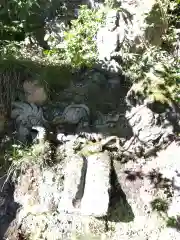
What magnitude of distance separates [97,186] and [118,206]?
34 centimetres

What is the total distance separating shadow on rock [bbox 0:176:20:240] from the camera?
4.30m

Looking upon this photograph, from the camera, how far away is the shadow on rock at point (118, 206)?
4.09 meters

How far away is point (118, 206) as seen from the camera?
13.6 feet

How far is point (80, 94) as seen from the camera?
191 inches

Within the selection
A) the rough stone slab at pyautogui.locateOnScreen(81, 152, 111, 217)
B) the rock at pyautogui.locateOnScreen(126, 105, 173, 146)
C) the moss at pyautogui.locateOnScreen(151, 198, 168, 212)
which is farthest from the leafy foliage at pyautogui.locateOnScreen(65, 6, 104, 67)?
the moss at pyautogui.locateOnScreen(151, 198, 168, 212)

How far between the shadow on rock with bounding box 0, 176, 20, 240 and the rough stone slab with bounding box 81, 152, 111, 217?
2.79 ft

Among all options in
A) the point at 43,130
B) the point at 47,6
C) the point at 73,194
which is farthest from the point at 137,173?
the point at 47,6

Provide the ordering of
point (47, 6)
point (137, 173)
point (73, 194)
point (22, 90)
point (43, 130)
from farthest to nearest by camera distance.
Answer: point (47, 6) < point (22, 90) < point (43, 130) < point (137, 173) < point (73, 194)

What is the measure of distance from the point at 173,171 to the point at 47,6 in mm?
2859

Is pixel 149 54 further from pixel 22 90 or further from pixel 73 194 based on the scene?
pixel 73 194

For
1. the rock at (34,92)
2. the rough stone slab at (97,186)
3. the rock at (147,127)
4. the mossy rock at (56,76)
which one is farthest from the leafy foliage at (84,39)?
the rough stone slab at (97,186)

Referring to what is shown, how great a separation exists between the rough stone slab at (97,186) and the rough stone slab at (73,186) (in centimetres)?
6

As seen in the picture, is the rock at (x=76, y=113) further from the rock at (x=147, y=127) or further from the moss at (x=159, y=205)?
the moss at (x=159, y=205)

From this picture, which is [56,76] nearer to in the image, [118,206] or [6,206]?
[6,206]
